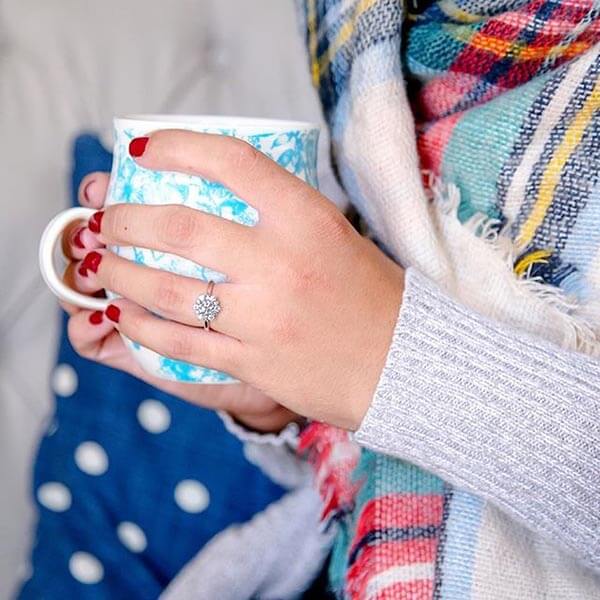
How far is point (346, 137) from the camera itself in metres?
0.64

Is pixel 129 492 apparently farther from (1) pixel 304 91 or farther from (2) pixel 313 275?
(1) pixel 304 91

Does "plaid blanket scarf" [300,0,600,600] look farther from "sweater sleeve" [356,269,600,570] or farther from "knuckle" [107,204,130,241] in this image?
"knuckle" [107,204,130,241]

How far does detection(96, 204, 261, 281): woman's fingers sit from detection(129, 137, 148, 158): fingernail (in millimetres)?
33

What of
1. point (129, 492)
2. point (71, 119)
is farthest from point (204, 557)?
point (71, 119)

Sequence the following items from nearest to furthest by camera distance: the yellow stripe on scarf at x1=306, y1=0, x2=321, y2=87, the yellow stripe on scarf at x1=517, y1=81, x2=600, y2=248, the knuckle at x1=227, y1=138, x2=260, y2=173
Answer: the knuckle at x1=227, y1=138, x2=260, y2=173, the yellow stripe on scarf at x1=517, y1=81, x2=600, y2=248, the yellow stripe on scarf at x1=306, y1=0, x2=321, y2=87

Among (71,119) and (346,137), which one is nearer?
(346,137)

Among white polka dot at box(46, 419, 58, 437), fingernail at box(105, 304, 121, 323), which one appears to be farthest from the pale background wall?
fingernail at box(105, 304, 121, 323)

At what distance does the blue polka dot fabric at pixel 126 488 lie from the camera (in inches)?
27.9

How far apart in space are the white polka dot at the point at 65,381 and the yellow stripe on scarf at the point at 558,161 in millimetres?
407

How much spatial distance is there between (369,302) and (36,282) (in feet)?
1.31

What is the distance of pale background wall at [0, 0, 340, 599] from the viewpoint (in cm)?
74

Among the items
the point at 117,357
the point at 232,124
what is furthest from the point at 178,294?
the point at 117,357

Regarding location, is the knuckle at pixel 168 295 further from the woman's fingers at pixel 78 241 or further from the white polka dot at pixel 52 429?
the white polka dot at pixel 52 429

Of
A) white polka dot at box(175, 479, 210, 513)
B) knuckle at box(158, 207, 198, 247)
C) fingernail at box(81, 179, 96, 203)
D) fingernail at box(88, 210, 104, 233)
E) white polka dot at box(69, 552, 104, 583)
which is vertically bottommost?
Answer: white polka dot at box(69, 552, 104, 583)
